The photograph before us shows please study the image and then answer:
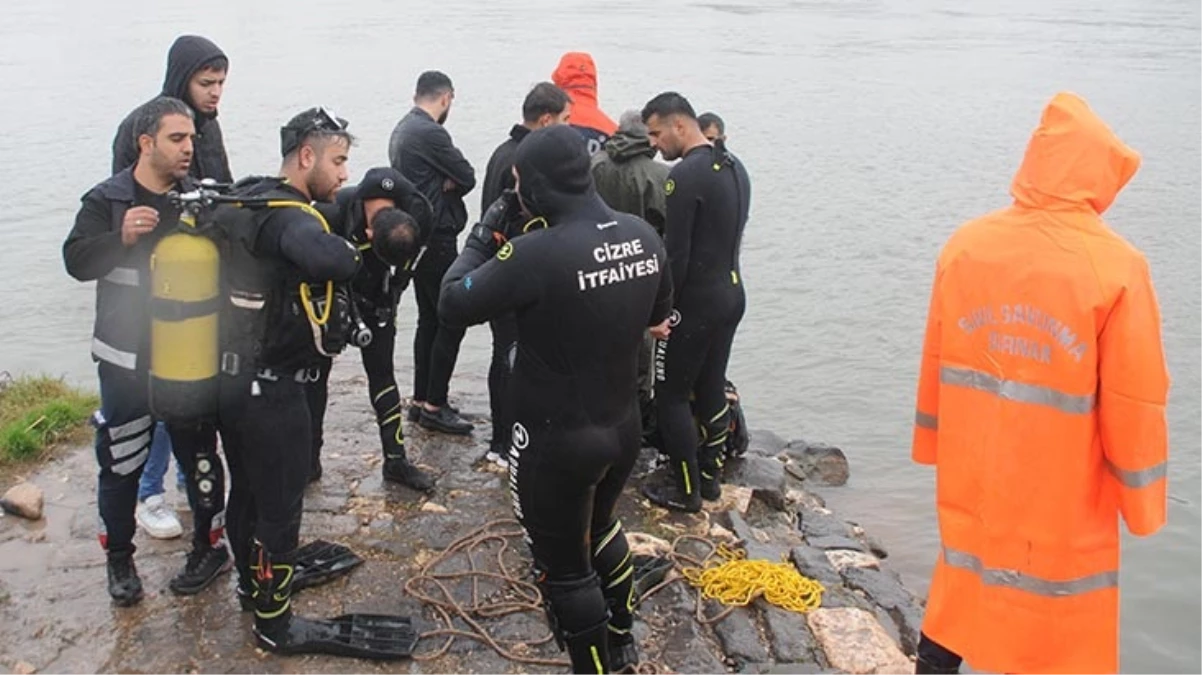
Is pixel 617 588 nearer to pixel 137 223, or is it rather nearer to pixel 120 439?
pixel 120 439

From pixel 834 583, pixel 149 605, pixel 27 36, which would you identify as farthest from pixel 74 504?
pixel 27 36

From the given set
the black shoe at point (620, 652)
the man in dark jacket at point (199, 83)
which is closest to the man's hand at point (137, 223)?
the man in dark jacket at point (199, 83)

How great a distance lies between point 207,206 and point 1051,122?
9.59ft

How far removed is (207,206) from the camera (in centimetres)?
405

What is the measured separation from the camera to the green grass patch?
6.55 meters

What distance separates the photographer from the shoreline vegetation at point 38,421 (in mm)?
6508

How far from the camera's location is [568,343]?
378 centimetres

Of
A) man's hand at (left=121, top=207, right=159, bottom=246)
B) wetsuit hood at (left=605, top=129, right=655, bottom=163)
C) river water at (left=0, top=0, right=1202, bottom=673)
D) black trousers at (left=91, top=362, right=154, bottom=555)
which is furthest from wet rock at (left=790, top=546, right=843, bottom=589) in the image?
man's hand at (left=121, top=207, right=159, bottom=246)

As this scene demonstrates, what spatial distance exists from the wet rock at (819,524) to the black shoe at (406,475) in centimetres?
230

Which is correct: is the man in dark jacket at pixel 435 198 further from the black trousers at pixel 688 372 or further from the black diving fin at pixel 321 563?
the black diving fin at pixel 321 563

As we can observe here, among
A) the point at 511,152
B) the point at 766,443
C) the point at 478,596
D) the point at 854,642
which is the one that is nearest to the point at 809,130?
the point at 766,443

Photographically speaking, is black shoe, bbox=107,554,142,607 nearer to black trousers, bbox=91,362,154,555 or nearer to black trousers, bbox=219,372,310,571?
black trousers, bbox=91,362,154,555

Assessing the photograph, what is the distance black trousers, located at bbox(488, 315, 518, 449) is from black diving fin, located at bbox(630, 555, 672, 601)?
38.2 inches

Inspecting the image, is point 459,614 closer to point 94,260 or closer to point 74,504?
point 94,260
